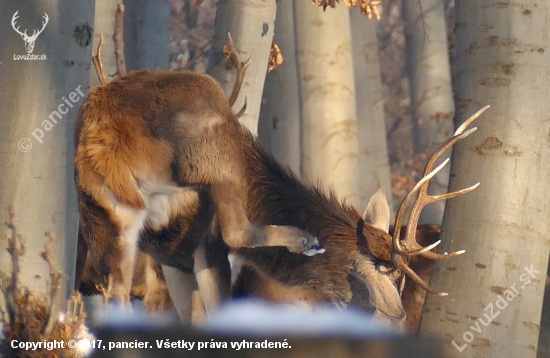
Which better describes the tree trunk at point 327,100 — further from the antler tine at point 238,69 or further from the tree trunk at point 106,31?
the antler tine at point 238,69

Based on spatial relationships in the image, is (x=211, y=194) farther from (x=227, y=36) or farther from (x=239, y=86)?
(x=227, y=36)

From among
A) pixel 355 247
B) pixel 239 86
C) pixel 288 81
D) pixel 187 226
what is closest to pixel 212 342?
pixel 187 226

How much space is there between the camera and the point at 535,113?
135 inches

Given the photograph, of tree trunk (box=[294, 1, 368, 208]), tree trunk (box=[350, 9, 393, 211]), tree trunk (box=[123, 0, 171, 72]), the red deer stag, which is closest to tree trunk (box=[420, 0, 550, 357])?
the red deer stag

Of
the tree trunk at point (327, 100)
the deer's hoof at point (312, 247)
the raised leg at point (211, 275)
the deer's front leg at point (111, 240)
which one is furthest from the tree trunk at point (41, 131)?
the tree trunk at point (327, 100)

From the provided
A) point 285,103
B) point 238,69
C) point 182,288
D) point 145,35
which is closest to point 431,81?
point 285,103

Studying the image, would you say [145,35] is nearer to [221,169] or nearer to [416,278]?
[221,169]

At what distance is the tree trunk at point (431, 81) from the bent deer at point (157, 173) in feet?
17.1

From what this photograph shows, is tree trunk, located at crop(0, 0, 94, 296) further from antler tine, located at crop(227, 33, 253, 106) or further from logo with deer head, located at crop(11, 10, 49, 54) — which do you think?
antler tine, located at crop(227, 33, 253, 106)

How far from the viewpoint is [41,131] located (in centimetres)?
363

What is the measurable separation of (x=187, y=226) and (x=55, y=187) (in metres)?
0.70

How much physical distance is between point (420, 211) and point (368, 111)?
4.19 m

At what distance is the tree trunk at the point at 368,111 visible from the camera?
23.5ft

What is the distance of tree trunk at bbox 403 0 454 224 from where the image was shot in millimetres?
8398
